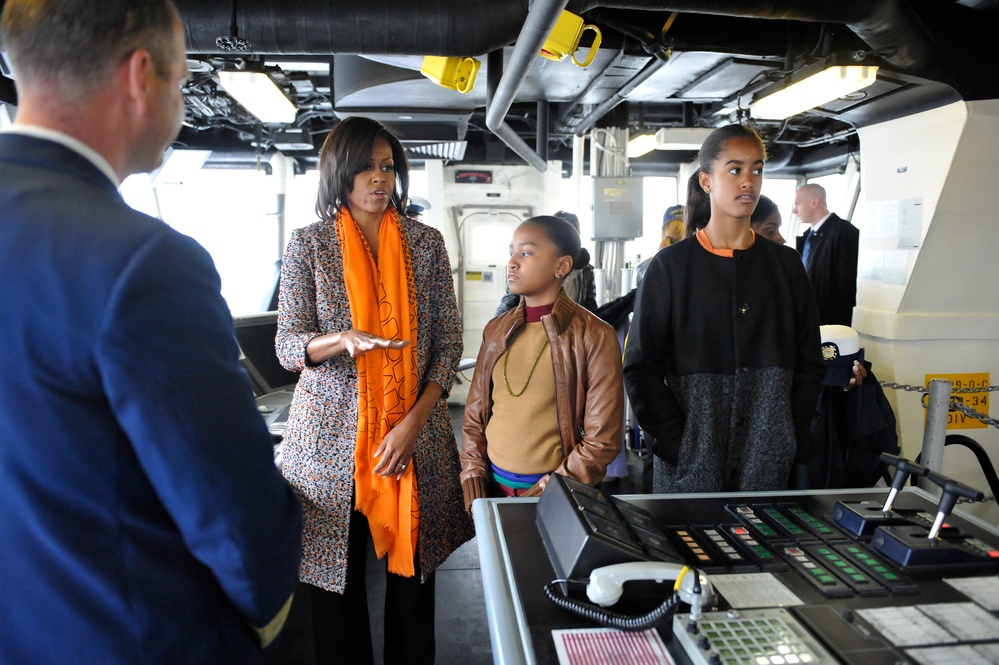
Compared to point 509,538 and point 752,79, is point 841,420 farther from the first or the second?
point 752,79

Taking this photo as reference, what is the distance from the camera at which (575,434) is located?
1.75 meters

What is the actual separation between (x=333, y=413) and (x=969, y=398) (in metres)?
3.69

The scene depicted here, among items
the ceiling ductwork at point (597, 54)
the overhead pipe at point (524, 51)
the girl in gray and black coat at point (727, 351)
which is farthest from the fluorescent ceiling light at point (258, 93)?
the girl in gray and black coat at point (727, 351)

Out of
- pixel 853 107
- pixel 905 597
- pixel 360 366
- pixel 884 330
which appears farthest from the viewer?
pixel 853 107

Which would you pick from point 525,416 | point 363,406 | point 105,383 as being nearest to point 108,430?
point 105,383

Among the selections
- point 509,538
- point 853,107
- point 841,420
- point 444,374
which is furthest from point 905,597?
point 853,107

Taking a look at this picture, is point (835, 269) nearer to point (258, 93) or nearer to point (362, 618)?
point (362, 618)

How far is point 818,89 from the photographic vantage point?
332 cm

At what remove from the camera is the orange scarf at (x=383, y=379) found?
1598 mm

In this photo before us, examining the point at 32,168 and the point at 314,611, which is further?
the point at 314,611

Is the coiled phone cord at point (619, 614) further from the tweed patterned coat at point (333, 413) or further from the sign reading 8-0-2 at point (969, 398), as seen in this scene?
the sign reading 8-0-2 at point (969, 398)

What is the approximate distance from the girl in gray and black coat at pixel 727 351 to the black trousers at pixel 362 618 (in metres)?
0.76

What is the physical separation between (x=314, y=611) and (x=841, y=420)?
209 centimetres

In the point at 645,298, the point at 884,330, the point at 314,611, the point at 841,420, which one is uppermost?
the point at 645,298
